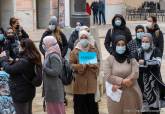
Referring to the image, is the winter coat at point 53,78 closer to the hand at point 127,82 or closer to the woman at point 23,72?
the woman at point 23,72

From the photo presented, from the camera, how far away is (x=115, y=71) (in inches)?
354

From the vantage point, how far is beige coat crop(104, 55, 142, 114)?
898 centimetres

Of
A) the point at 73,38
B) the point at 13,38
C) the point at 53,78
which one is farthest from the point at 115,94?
the point at 13,38

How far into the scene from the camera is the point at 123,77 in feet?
29.5

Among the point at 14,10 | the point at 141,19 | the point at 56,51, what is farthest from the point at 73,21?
the point at 141,19

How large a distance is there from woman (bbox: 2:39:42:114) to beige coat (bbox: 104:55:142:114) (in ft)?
3.67

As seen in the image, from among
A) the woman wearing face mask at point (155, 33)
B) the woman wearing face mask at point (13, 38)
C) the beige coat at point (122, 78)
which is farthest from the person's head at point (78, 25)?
the beige coat at point (122, 78)

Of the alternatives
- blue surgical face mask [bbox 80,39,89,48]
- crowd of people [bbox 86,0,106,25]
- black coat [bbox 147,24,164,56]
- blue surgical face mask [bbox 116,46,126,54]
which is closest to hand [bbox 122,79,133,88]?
blue surgical face mask [bbox 116,46,126,54]

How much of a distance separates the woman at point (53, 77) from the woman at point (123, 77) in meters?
0.81

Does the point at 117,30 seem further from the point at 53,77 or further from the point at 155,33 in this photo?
the point at 53,77

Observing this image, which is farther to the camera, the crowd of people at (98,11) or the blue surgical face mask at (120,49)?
the crowd of people at (98,11)

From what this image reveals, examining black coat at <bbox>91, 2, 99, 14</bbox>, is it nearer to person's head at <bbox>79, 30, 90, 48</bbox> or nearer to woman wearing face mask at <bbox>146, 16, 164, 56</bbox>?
woman wearing face mask at <bbox>146, 16, 164, 56</bbox>

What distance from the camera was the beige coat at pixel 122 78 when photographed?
898cm

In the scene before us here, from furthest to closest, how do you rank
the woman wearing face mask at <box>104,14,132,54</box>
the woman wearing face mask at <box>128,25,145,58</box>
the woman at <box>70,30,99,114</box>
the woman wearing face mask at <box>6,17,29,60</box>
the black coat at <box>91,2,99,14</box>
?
the black coat at <box>91,2,99,14</box>
the woman wearing face mask at <box>104,14,132,54</box>
the woman wearing face mask at <box>6,17,29,60</box>
the woman at <box>70,30,99,114</box>
the woman wearing face mask at <box>128,25,145,58</box>
